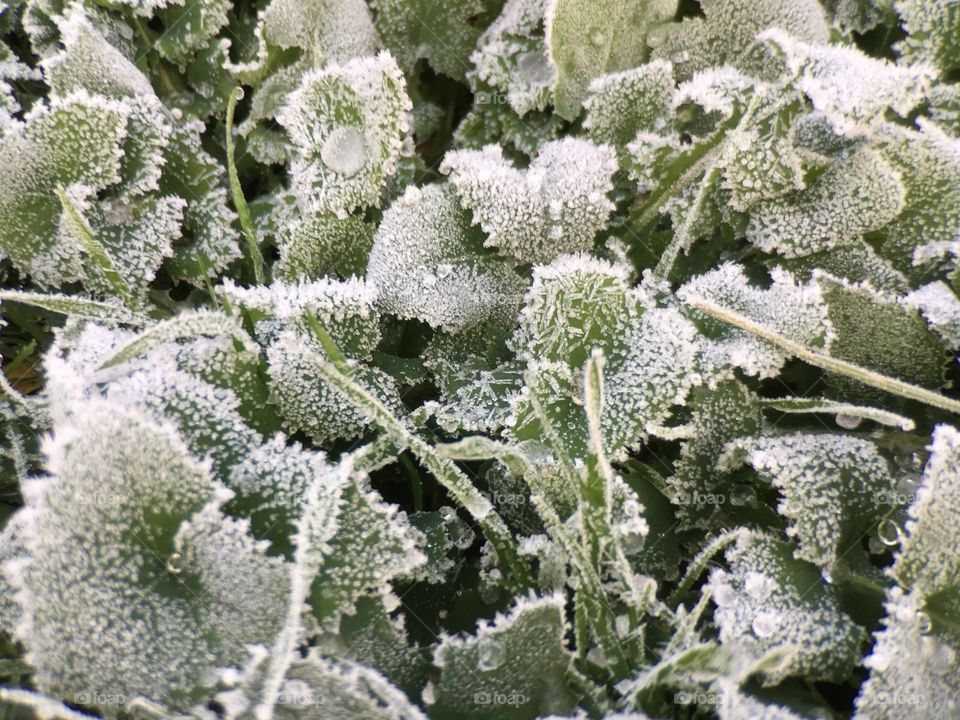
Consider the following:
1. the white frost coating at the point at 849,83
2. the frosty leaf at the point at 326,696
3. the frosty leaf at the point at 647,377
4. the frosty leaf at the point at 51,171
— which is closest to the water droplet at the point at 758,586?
the frosty leaf at the point at 647,377

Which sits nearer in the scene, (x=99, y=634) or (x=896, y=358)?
(x=99, y=634)

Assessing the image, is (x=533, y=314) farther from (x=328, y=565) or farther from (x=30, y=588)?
(x=30, y=588)

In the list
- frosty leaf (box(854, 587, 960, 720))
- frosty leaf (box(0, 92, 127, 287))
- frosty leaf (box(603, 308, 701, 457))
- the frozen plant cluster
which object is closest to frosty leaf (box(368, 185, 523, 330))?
the frozen plant cluster

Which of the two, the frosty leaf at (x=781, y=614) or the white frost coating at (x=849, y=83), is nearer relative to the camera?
Result: the frosty leaf at (x=781, y=614)

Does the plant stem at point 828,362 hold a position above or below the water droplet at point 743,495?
above

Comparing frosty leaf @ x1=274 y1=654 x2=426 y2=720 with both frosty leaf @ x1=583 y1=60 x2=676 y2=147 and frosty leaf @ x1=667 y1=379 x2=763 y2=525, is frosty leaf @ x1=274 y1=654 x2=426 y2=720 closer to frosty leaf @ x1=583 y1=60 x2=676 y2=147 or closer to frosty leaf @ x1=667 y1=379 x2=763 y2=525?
frosty leaf @ x1=667 y1=379 x2=763 y2=525

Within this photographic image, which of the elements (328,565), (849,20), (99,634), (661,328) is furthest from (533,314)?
(849,20)

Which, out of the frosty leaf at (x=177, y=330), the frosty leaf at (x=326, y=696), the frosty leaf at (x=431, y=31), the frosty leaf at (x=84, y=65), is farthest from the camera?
the frosty leaf at (x=431, y=31)

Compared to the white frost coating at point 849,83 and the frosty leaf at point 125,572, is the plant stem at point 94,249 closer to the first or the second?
the frosty leaf at point 125,572
